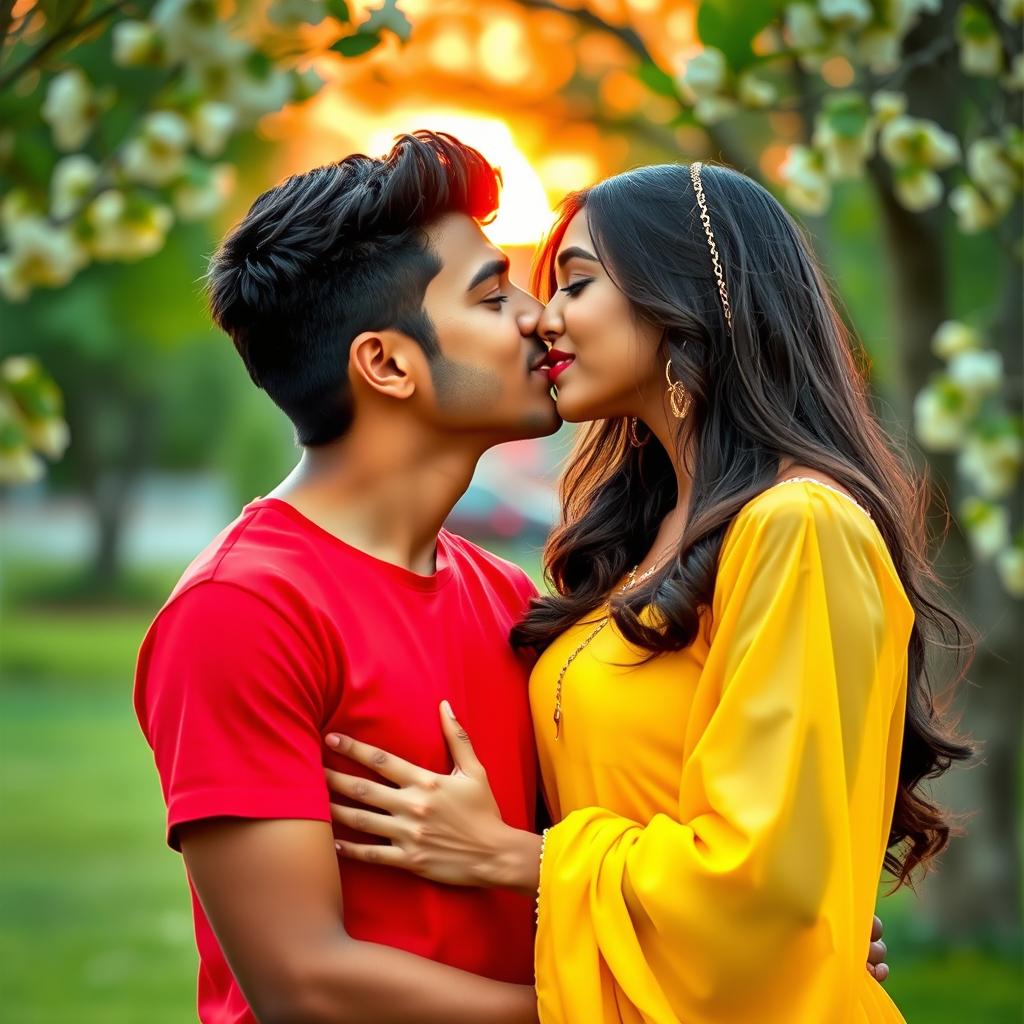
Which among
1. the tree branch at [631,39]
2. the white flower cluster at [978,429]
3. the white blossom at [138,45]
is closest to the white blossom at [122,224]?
the white blossom at [138,45]

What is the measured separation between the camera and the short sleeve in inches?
90.6

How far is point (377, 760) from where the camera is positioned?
97.3 inches

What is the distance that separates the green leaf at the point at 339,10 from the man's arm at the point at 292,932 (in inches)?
59.3

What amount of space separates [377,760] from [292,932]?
0.99ft

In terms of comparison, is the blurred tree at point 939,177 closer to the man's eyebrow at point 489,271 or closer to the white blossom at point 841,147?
the white blossom at point 841,147

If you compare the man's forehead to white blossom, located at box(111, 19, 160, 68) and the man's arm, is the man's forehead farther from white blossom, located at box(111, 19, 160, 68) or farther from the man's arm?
the man's arm

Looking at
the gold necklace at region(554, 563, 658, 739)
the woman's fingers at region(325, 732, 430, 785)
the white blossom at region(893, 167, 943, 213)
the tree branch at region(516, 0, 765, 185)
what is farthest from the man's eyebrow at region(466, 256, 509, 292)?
the tree branch at region(516, 0, 765, 185)

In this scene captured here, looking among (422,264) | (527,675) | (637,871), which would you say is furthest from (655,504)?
(637,871)

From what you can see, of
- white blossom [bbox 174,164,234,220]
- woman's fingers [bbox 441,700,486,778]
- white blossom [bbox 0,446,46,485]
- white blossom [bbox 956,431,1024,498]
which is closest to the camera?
woman's fingers [bbox 441,700,486,778]

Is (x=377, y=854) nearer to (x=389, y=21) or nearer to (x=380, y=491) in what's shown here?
(x=380, y=491)

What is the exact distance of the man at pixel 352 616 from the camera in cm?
232

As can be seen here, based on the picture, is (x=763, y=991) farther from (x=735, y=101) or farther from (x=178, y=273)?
(x=178, y=273)

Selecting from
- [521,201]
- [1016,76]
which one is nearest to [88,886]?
[521,201]

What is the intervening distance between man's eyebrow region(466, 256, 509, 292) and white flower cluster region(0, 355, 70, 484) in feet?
3.74
